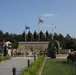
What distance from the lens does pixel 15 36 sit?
15475 centimetres

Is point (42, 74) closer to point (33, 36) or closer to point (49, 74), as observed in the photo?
point (49, 74)

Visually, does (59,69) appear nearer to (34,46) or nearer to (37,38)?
(34,46)

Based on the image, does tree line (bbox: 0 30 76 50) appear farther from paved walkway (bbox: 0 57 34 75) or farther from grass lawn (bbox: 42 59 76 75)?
grass lawn (bbox: 42 59 76 75)

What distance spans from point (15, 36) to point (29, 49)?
86546 mm

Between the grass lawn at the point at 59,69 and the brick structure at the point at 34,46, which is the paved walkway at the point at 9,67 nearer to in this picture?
the grass lawn at the point at 59,69

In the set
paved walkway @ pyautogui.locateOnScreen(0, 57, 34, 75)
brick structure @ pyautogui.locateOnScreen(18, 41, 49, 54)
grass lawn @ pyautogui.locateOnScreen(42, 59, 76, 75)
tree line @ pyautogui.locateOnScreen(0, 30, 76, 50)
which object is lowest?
paved walkway @ pyautogui.locateOnScreen(0, 57, 34, 75)

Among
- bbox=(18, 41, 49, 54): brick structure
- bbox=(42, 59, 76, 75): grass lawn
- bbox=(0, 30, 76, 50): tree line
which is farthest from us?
bbox=(0, 30, 76, 50): tree line

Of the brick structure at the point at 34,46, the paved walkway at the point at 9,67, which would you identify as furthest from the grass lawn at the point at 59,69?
the brick structure at the point at 34,46

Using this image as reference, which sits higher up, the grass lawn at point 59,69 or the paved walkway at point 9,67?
the grass lawn at point 59,69

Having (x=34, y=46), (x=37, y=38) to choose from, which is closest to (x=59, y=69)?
(x=34, y=46)

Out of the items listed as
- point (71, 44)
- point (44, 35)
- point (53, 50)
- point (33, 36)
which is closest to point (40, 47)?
point (53, 50)

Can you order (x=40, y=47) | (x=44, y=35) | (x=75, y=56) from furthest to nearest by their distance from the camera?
(x=44, y=35) < (x=40, y=47) < (x=75, y=56)

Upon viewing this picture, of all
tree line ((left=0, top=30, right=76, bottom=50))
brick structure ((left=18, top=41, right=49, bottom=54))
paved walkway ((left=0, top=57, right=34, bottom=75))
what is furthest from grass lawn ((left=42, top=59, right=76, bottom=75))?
tree line ((left=0, top=30, right=76, bottom=50))

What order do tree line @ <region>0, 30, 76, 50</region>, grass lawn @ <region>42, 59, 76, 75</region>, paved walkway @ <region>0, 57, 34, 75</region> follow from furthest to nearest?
tree line @ <region>0, 30, 76, 50</region> < paved walkway @ <region>0, 57, 34, 75</region> < grass lawn @ <region>42, 59, 76, 75</region>
